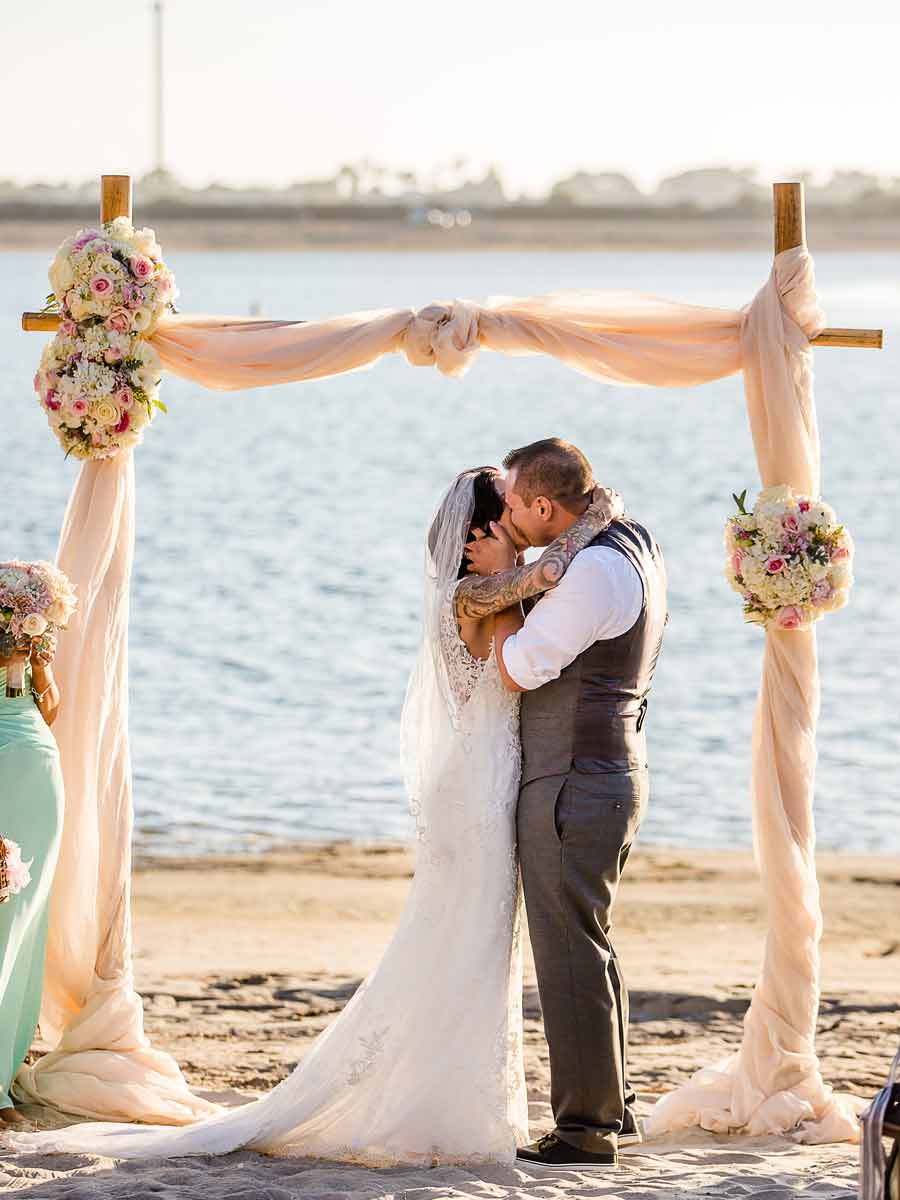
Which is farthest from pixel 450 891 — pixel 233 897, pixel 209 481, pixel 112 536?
pixel 209 481

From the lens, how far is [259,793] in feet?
39.9

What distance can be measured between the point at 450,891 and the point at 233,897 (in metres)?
4.21

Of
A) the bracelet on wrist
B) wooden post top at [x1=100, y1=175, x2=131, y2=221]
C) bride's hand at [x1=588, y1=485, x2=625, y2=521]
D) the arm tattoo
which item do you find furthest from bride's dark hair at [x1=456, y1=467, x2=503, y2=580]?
wooden post top at [x1=100, y1=175, x2=131, y2=221]

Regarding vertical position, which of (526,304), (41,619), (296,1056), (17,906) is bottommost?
(296,1056)

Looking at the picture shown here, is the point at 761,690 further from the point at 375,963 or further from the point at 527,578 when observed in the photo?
the point at 375,963

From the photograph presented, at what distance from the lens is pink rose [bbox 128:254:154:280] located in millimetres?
6125

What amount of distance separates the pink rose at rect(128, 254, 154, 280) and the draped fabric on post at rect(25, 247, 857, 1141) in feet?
0.69

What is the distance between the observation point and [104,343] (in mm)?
6125

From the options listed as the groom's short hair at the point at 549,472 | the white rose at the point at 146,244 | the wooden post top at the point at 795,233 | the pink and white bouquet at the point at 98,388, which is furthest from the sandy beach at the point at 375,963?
the white rose at the point at 146,244

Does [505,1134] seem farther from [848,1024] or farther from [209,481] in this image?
[209,481]

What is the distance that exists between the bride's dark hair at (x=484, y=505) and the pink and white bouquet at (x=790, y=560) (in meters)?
0.87

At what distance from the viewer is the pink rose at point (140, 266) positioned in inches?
241

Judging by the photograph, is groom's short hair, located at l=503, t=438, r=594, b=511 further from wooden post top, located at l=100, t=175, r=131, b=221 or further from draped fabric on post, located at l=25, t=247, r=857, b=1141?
wooden post top, located at l=100, t=175, r=131, b=221

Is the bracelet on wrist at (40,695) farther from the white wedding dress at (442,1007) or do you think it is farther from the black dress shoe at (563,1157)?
the black dress shoe at (563,1157)
